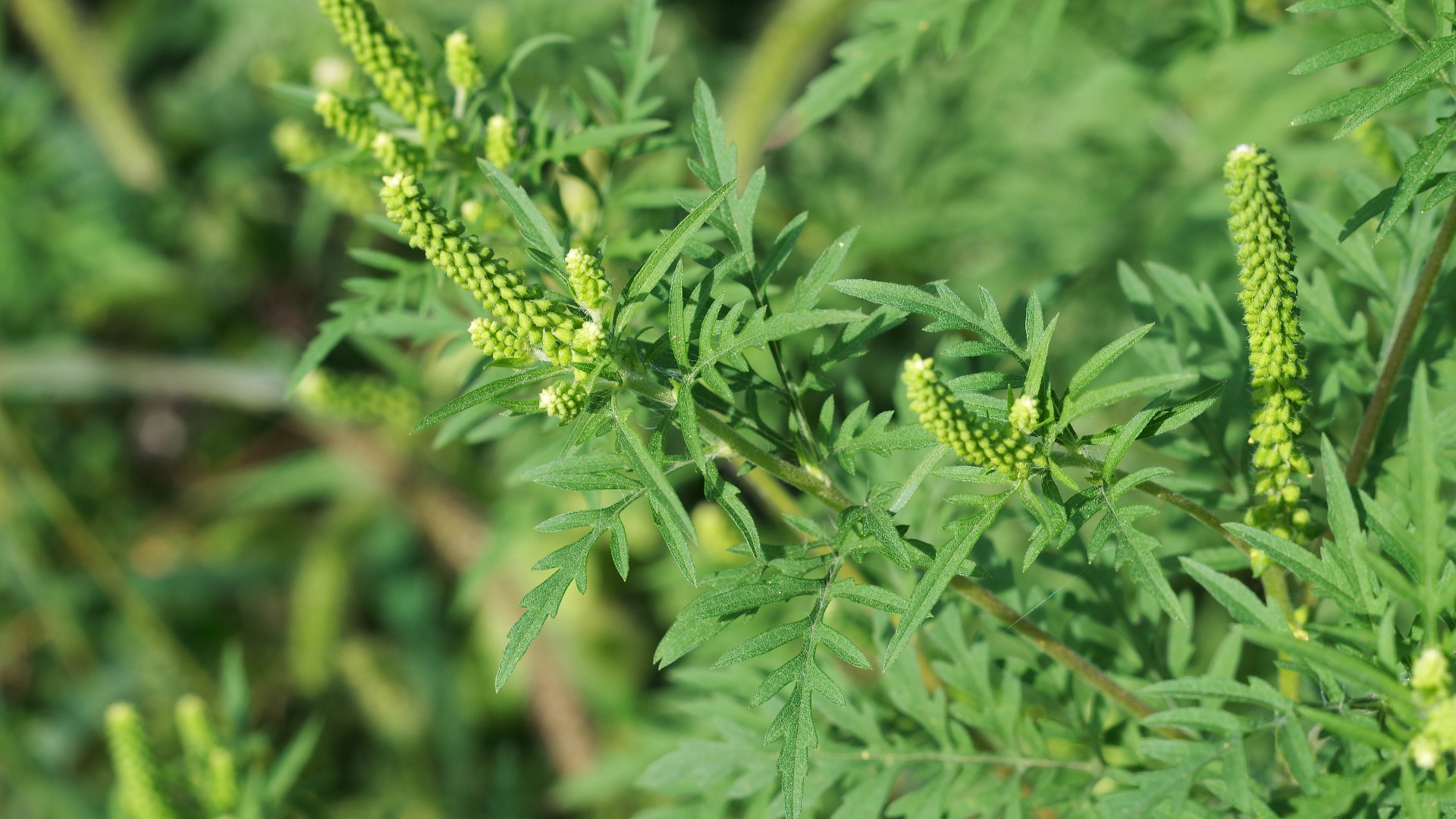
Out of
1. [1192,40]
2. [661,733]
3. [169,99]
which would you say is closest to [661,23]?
[169,99]

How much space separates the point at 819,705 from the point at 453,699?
2409mm

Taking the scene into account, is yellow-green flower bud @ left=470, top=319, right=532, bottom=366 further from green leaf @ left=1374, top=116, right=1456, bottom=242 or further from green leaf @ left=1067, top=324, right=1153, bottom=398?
green leaf @ left=1374, top=116, right=1456, bottom=242

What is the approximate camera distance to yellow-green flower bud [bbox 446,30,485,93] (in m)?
1.78

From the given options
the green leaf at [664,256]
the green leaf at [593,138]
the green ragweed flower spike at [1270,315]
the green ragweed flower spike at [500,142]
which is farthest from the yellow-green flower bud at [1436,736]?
the green ragweed flower spike at [500,142]

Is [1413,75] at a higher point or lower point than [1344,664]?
higher

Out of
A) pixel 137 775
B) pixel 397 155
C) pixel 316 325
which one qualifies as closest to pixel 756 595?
pixel 397 155

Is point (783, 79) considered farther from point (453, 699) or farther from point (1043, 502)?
point (1043, 502)

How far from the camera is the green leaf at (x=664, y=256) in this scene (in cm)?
131

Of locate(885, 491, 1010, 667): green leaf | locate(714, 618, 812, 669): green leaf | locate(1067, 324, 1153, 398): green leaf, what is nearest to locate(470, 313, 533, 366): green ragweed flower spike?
locate(714, 618, 812, 669): green leaf

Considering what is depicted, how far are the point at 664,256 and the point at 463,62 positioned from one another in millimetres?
700

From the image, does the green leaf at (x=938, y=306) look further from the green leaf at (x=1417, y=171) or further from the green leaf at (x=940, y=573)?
the green leaf at (x=1417, y=171)

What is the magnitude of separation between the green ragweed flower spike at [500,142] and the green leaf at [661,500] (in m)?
0.66

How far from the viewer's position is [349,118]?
181cm

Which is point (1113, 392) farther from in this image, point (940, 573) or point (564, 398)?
point (564, 398)
